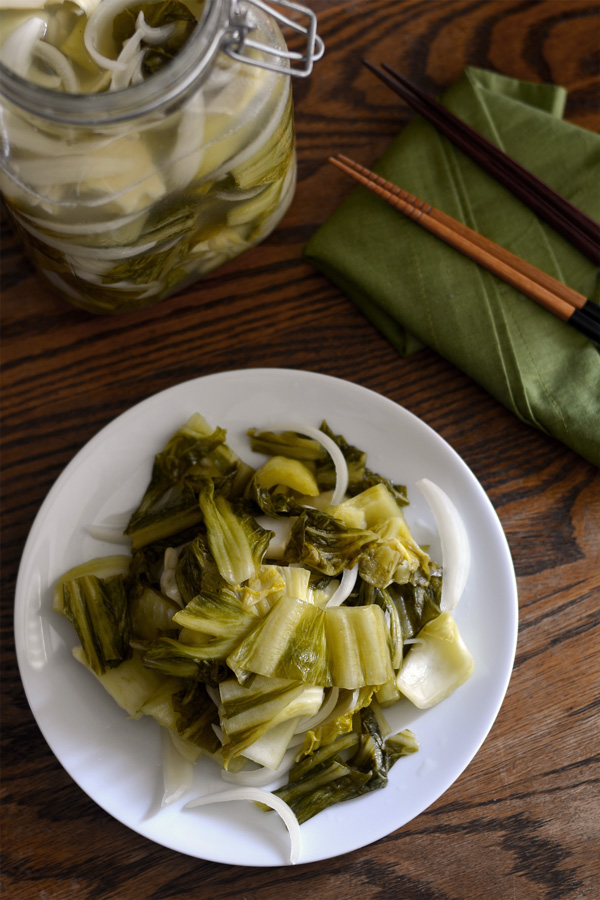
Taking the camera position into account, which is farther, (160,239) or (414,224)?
(414,224)

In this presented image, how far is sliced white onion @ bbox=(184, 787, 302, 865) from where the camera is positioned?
3.69 feet

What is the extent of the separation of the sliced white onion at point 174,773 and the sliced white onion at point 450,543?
1.55ft

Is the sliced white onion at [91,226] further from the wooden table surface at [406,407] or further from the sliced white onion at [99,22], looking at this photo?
the wooden table surface at [406,407]

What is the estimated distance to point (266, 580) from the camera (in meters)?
1.10

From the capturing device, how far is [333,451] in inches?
48.6

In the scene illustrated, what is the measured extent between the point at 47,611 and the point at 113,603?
12cm

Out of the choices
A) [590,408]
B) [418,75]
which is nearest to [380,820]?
[590,408]

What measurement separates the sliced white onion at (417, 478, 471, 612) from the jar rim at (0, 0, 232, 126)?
0.69 metres

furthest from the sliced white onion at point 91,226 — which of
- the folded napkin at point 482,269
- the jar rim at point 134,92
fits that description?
the folded napkin at point 482,269

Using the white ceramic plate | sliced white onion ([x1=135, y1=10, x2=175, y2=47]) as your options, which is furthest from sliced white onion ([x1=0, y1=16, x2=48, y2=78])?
the white ceramic plate

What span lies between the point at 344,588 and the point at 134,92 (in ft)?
2.39

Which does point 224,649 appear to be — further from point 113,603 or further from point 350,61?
point 350,61

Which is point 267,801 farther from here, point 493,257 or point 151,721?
point 493,257

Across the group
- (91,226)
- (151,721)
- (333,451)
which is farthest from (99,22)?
(151,721)
